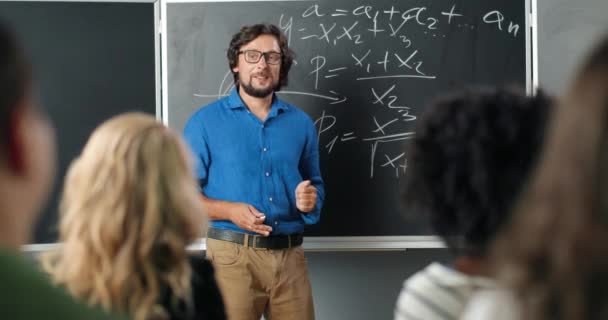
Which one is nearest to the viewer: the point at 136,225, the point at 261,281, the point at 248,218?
the point at 136,225

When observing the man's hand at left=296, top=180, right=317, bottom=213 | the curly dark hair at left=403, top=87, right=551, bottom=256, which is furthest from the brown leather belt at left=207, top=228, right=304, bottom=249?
the curly dark hair at left=403, top=87, right=551, bottom=256

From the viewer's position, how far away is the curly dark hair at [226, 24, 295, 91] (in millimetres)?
3791

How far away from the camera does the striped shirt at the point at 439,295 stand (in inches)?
58.7

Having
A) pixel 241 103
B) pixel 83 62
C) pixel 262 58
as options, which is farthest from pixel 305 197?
pixel 83 62

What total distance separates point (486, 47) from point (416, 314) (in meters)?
2.65

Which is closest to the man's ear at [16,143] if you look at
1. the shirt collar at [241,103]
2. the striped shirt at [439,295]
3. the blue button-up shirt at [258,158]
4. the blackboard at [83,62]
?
the striped shirt at [439,295]

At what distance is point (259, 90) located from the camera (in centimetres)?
379

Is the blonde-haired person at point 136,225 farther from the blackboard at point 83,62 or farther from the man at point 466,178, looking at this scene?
the blackboard at point 83,62

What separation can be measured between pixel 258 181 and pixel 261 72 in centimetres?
49

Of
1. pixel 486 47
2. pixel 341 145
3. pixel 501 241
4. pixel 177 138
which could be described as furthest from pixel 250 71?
pixel 501 241

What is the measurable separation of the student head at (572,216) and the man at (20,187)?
1.34 feet

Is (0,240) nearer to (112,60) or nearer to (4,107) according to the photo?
(4,107)

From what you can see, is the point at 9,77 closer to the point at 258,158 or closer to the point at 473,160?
the point at 473,160

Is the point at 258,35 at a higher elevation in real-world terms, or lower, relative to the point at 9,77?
higher
